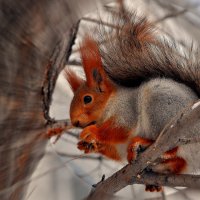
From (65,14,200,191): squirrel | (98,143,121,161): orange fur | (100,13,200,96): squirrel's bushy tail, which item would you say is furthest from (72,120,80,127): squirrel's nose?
(100,13,200,96): squirrel's bushy tail

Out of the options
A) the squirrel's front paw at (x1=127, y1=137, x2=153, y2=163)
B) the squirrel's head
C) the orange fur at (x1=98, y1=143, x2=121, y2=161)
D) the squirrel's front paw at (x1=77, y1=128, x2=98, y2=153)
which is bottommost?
the orange fur at (x1=98, y1=143, x2=121, y2=161)

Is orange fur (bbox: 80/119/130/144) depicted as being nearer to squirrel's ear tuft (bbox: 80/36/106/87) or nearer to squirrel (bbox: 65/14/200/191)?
squirrel (bbox: 65/14/200/191)

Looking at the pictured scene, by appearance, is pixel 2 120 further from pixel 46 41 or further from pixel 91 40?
pixel 91 40

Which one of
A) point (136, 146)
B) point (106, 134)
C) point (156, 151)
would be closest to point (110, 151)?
point (106, 134)

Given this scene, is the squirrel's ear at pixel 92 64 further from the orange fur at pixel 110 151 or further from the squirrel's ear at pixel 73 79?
the orange fur at pixel 110 151

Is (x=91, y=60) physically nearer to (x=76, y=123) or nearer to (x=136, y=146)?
(x=76, y=123)

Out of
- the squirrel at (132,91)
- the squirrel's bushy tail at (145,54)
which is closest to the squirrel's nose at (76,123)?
the squirrel at (132,91)

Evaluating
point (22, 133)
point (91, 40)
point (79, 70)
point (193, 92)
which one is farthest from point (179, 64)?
point (22, 133)

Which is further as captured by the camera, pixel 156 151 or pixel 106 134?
pixel 106 134
